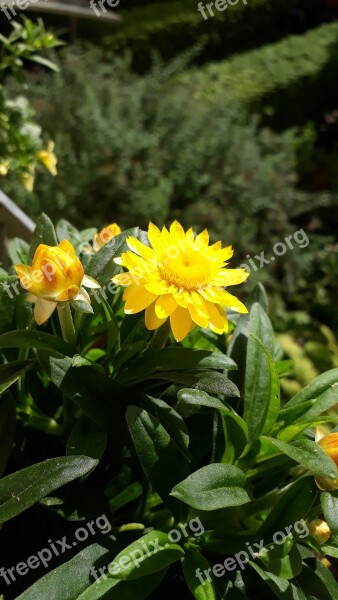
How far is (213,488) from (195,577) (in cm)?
9

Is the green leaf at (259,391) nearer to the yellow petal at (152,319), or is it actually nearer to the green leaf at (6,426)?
the yellow petal at (152,319)

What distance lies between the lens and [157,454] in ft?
1.94

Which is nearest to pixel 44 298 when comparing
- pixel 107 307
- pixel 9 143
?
pixel 107 307

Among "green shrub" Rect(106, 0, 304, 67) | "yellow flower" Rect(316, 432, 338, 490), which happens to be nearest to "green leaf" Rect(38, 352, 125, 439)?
"yellow flower" Rect(316, 432, 338, 490)

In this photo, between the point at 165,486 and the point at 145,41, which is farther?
the point at 145,41

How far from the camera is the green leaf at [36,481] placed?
0.52m

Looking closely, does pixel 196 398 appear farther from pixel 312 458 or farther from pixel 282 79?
pixel 282 79

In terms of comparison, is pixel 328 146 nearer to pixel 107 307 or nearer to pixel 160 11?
pixel 160 11

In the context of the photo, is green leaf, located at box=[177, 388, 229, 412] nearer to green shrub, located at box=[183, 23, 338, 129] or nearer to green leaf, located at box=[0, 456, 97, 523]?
green leaf, located at box=[0, 456, 97, 523]

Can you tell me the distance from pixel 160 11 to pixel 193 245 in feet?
13.7

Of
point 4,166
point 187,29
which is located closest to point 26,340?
point 4,166

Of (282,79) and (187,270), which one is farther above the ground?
(187,270)

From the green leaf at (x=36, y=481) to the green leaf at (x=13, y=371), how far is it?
0.29 feet

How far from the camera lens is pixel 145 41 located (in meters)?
4.10
